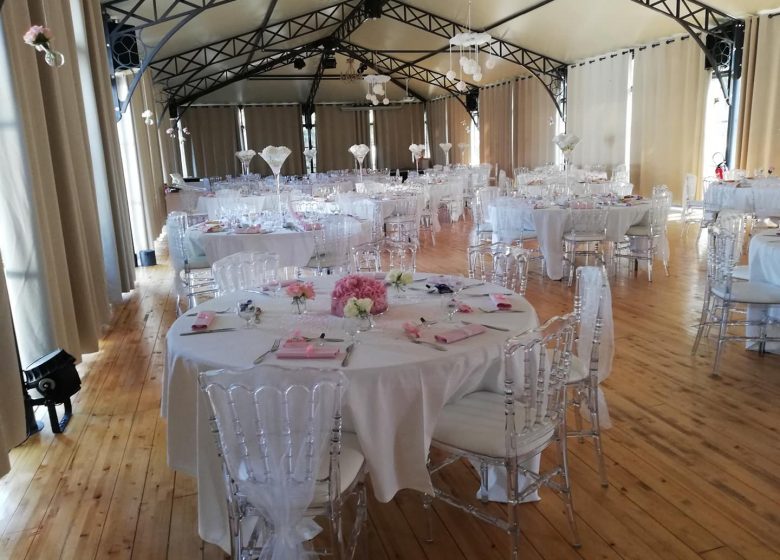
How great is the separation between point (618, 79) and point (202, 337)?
42.6 feet

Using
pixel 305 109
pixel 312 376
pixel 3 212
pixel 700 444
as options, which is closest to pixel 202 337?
pixel 312 376

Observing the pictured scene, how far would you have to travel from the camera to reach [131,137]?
10062 mm

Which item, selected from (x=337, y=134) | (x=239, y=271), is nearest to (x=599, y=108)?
(x=239, y=271)

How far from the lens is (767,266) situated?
14.1 feet

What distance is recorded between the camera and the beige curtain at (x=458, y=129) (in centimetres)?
2075

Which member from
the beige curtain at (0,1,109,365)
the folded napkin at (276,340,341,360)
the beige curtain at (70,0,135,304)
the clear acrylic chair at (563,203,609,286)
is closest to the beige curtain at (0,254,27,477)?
the beige curtain at (0,1,109,365)

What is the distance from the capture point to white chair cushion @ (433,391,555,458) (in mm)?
2225

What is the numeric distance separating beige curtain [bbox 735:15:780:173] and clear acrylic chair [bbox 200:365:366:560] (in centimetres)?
1064

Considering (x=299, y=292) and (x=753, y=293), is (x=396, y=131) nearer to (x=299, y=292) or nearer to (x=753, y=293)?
(x=753, y=293)

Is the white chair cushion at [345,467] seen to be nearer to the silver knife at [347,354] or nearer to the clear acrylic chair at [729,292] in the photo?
the silver knife at [347,354]

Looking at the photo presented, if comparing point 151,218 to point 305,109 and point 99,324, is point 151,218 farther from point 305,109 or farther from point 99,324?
point 305,109

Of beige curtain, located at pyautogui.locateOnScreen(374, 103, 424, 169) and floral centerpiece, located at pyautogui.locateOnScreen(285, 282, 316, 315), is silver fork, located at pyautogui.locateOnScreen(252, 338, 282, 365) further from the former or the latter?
beige curtain, located at pyautogui.locateOnScreen(374, 103, 424, 169)

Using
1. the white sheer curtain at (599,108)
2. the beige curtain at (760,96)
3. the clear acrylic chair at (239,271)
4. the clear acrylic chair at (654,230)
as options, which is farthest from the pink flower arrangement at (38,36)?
the white sheer curtain at (599,108)

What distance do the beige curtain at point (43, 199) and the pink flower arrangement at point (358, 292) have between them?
2.22m
